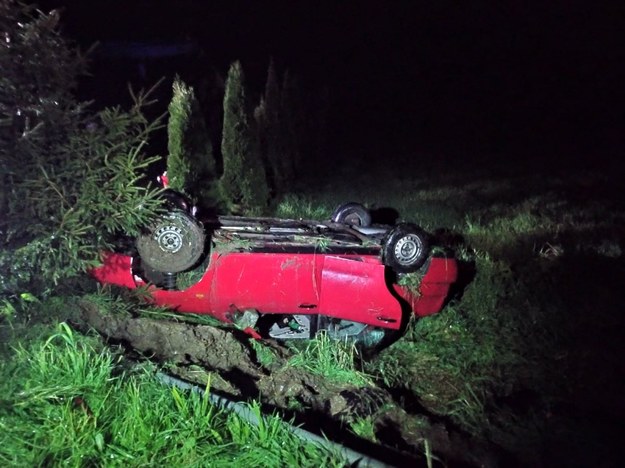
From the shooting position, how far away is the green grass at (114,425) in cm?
326

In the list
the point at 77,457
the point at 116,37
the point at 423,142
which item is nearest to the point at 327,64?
the point at 423,142

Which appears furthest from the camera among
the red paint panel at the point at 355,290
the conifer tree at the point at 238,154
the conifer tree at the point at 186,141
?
the conifer tree at the point at 238,154

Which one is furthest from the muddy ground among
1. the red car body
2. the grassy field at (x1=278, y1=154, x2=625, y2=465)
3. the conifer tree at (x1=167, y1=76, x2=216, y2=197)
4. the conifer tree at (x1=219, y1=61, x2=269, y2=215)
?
the conifer tree at (x1=219, y1=61, x2=269, y2=215)

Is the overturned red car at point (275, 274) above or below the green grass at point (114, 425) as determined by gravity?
above

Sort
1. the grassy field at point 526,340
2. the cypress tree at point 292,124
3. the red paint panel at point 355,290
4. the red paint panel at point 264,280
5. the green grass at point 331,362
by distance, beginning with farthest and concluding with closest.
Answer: the cypress tree at point 292,124
the red paint panel at point 355,290
the red paint panel at point 264,280
the green grass at point 331,362
the grassy field at point 526,340

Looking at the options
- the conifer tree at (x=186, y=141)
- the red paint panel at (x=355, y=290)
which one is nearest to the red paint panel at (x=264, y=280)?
the red paint panel at (x=355, y=290)

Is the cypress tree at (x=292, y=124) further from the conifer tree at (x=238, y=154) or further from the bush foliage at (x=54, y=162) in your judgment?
the bush foliage at (x=54, y=162)

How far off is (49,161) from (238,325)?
194cm

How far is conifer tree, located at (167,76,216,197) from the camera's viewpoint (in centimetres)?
1034

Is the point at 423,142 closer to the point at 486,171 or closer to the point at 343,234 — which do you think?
the point at 486,171

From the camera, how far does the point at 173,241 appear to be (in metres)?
5.03

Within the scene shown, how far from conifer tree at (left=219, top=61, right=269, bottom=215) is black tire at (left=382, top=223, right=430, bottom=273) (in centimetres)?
643

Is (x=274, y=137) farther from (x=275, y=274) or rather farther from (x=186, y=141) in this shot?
(x=275, y=274)

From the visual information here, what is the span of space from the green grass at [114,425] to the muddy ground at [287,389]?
0.40 meters
